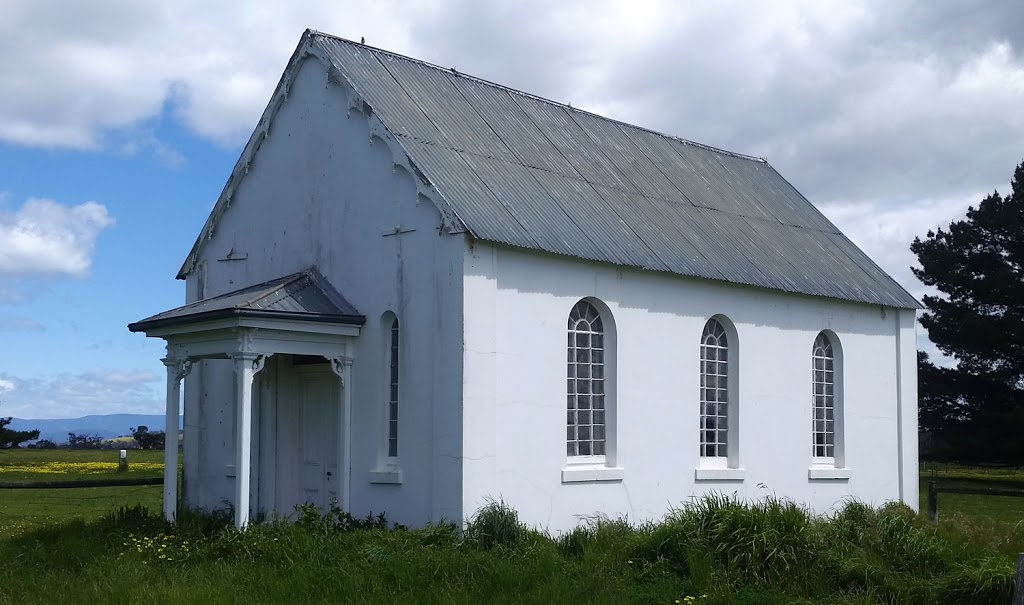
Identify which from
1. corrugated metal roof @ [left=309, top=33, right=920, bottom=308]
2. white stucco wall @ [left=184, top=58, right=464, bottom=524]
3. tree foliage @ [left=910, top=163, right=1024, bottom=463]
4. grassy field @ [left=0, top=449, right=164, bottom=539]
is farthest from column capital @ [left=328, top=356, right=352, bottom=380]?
tree foliage @ [left=910, top=163, right=1024, bottom=463]

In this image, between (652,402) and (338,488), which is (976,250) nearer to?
(652,402)

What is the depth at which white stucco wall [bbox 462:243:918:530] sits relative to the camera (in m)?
15.2

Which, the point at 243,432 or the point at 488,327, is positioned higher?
the point at 488,327

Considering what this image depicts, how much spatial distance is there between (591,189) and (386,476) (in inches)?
245

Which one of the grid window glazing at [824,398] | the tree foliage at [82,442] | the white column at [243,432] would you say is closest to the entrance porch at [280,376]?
the white column at [243,432]

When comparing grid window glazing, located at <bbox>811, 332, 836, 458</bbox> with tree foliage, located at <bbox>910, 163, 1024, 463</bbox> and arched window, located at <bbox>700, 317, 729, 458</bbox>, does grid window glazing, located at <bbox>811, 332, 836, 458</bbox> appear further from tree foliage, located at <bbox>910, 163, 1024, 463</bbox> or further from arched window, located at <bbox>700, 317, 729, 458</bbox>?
tree foliage, located at <bbox>910, 163, 1024, 463</bbox>

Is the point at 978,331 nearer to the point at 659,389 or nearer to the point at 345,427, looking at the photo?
the point at 659,389

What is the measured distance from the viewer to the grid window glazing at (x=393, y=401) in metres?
16.0

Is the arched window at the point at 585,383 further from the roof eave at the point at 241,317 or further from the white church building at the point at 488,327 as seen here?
the roof eave at the point at 241,317

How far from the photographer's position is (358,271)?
16547mm

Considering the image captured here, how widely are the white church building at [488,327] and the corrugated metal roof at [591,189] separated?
2.7 inches

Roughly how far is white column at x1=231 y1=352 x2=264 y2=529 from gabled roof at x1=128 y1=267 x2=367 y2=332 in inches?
25.2

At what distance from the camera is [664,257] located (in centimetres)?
1773

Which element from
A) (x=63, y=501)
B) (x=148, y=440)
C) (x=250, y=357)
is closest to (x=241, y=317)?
(x=250, y=357)
